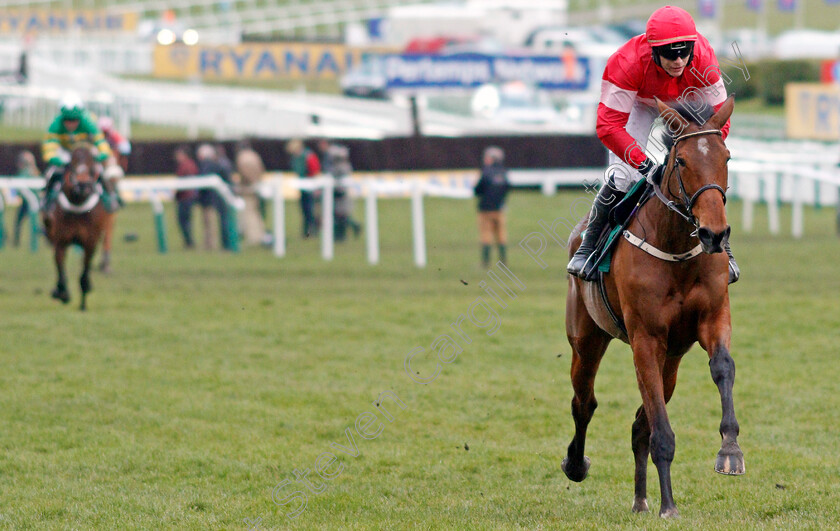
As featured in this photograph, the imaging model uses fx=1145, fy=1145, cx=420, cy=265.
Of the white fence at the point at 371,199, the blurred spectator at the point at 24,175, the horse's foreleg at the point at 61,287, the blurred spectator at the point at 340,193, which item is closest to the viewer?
the horse's foreleg at the point at 61,287

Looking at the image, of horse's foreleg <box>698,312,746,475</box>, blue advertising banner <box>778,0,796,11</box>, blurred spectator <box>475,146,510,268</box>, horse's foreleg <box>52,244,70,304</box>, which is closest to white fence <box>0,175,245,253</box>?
blurred spectator <box>475,146,510,268</box>

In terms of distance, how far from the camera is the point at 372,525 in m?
5.16

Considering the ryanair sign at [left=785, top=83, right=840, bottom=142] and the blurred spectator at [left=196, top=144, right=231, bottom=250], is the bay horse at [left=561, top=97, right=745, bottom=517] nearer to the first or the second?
the blurred spectator at [left=196, top=144, right=231, bottom=250]

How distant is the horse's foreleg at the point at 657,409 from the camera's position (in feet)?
15.8

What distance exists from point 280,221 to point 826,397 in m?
10.3

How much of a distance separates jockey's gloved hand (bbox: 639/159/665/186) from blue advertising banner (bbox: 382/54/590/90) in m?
17.4

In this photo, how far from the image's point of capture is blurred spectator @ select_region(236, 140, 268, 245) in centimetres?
1775

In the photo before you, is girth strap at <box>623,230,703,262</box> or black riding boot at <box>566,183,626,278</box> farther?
black riding boot at <box>566,183,626,278</box>

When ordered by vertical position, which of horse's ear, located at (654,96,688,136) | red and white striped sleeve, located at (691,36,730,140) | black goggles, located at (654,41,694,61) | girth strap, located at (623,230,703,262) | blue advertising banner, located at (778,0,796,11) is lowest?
girth strap, located at (623,230,703,262)

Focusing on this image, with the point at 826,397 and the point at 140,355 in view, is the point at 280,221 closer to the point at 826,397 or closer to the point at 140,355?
the point at 140,355

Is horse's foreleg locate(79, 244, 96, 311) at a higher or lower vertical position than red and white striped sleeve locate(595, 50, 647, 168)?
lower

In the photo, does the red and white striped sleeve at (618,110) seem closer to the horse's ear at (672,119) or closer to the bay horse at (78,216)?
the horse's ear at (672,119)

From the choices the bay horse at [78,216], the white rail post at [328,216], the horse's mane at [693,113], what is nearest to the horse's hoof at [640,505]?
the horse's mane at [693,113]

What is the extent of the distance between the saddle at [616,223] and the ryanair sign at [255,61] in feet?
98.7
